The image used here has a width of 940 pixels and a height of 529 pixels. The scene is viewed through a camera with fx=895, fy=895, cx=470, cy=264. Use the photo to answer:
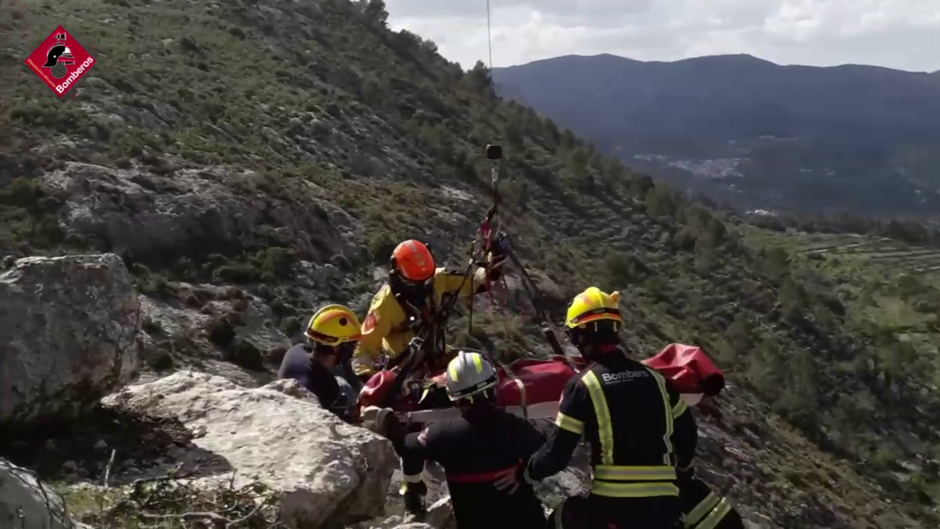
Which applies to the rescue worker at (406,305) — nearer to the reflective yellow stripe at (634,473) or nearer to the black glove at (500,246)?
the black glove at (500,246)

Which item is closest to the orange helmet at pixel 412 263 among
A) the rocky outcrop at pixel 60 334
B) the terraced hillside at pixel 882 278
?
the rocky outcrop at pixel 60 334

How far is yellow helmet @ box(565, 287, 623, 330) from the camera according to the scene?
5.63 meters

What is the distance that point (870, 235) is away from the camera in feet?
472

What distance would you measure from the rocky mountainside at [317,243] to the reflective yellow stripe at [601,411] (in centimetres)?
191

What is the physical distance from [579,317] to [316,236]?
1957cm

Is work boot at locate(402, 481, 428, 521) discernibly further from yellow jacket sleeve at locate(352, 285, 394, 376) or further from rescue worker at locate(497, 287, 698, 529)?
yellow jacket sleeve at locate(352, 285, 394, 376)

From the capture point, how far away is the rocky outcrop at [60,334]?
6.39 metres

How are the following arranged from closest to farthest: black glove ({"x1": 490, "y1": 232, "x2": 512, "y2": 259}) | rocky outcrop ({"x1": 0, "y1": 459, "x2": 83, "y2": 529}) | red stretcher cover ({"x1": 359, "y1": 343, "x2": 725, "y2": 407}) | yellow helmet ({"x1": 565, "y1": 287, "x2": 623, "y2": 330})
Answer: rocky outcrop ({"x1": 0, "y1": 459, "x2": 83, "y2": 529}), yellow helmet ({"x1": 565, "y1": 287, "x2": 623, "y2": 330}), red stretcher cover ({"x1": 359, "y1": 343, "x2": 725, "y2": 407}), black glove ({"x1": 490, "y1": 232, "x2": 512, "y2": 259})

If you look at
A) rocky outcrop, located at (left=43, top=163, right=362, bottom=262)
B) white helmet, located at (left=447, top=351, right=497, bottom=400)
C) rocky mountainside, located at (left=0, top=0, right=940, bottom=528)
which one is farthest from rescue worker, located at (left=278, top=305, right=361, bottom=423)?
rocky outcrop, located at (left=43, top=163, right=362, bottom=262)

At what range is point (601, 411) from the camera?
5.34 metres

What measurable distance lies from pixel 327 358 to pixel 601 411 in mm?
3830

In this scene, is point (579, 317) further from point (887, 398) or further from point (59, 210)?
point (887, 398)

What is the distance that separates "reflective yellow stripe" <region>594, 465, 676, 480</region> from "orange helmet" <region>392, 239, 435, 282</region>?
10.9 feet

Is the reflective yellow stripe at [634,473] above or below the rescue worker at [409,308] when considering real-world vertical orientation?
below
